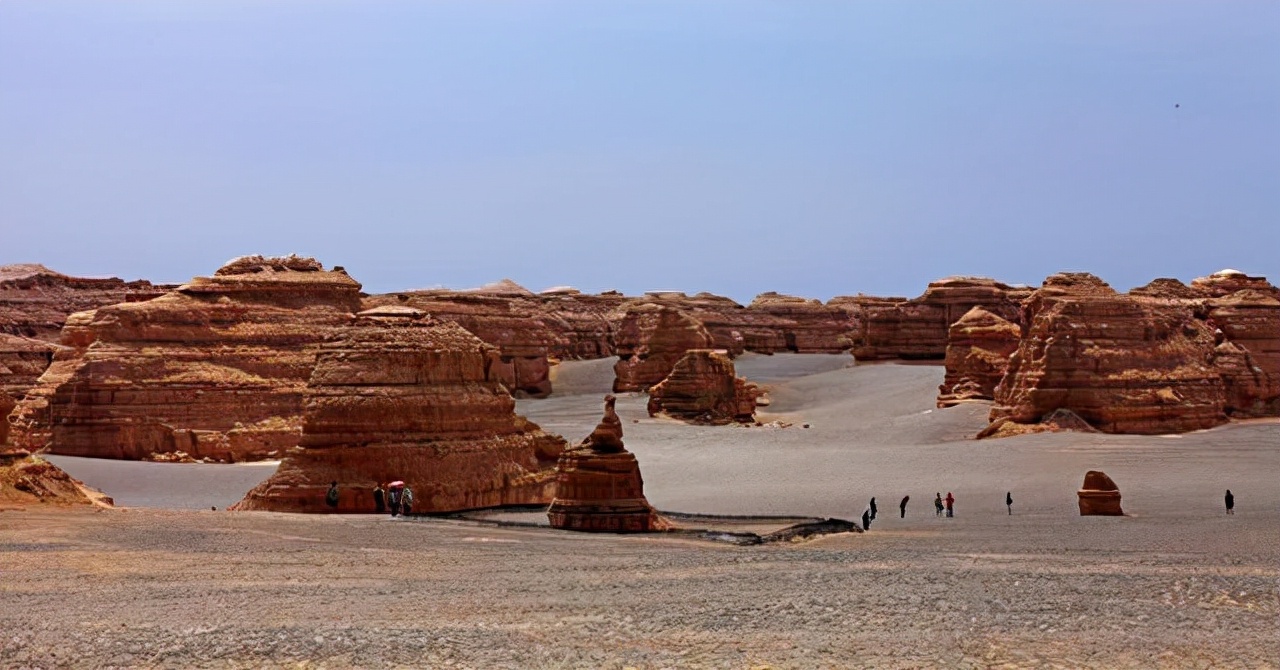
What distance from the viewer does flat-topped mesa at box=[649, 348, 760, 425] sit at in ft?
168

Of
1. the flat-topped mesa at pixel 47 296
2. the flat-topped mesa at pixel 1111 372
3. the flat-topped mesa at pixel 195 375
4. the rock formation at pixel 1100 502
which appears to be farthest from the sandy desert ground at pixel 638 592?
the flat-topped mesa at pixel 47 296

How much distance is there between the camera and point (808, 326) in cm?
9481

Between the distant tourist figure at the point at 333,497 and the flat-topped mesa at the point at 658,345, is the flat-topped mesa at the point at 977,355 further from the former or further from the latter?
the distant tourist figure at the point at 333,497

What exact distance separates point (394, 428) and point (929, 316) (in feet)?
157

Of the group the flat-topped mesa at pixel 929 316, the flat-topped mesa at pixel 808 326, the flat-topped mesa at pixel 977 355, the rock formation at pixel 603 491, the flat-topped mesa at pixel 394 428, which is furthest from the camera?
the flat-topped mesa at pixel 808 326

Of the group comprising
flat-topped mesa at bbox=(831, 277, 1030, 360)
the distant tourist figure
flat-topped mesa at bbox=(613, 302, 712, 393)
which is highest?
flat-topped mesa at bbox=(831, 277, 1030, 360)

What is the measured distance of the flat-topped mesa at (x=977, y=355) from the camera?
1988 inches

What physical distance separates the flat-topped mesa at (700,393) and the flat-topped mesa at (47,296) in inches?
704

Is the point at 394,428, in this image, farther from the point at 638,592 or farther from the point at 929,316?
the point at 929,316

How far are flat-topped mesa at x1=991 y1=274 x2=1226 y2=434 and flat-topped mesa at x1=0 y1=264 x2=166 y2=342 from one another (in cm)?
2972

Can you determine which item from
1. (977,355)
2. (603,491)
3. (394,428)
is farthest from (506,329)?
(603,491)

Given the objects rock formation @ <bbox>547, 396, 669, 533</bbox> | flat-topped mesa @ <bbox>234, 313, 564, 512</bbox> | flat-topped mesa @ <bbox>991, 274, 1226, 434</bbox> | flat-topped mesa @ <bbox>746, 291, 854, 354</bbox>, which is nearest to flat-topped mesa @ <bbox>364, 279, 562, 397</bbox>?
flat-topped mesa @ <bbox>991, 274, 1226, 434</bbox>

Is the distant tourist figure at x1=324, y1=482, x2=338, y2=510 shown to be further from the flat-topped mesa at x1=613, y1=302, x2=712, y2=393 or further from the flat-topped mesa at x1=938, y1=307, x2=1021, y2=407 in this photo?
the flat-topped mesa at x1=613, y1=302, x2=712, y2=393

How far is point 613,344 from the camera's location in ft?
277
